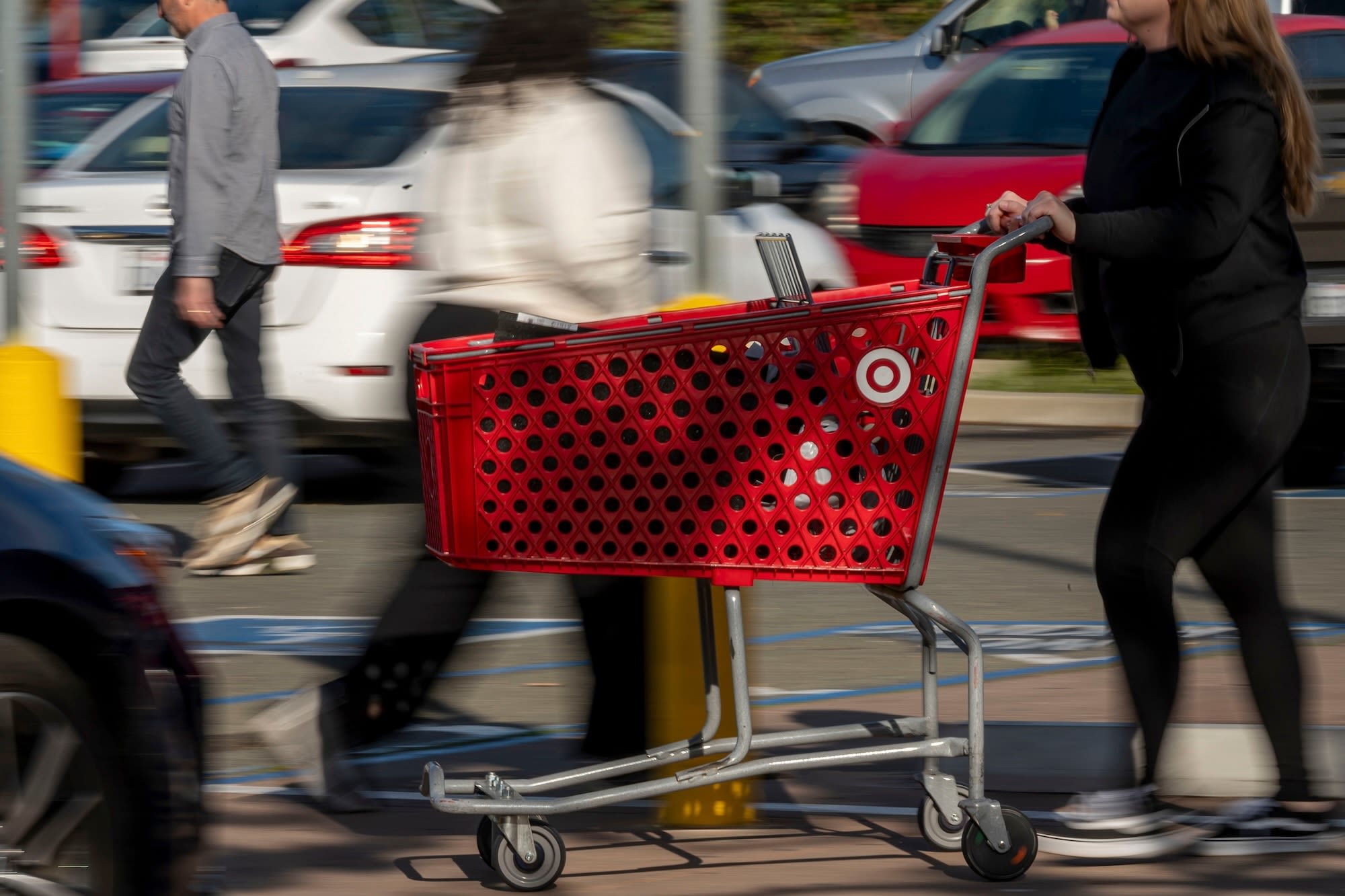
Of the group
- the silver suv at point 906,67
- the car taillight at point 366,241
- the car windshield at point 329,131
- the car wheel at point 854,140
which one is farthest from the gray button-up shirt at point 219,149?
the silver suv at point 906,67

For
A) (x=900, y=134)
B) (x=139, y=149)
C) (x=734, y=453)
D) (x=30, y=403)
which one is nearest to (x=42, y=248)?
(x=139, y=149)

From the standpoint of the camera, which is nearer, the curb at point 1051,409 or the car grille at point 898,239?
the curb at point 1051,409

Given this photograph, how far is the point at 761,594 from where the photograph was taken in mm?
7723

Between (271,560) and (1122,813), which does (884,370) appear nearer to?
(1122,813)

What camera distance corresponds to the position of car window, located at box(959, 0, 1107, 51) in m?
17.0

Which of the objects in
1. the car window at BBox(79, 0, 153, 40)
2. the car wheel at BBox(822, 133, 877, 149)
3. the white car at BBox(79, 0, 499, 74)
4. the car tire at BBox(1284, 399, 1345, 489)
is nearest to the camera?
the car tire at BBox(1284, 399, 1345, 489)

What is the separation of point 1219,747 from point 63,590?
9.09ft

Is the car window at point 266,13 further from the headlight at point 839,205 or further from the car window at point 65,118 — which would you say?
the headlight at point 839,205

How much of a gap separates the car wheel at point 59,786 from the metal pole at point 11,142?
321 centimetres

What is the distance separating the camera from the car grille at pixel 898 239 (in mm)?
12086

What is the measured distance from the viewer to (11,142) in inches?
255

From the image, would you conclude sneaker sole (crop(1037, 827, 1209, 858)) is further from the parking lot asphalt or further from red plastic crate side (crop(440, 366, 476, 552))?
red plastic crate side (crop(440, 366, 476, 552))

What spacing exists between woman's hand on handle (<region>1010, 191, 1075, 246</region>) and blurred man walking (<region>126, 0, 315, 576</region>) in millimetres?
3748

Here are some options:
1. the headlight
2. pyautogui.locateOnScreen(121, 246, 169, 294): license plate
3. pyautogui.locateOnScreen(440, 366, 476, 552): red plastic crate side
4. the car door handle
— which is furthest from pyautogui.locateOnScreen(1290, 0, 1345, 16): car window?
pyautogui.locateOnScreen(440, 366, 476, 552): red plastic crate side
